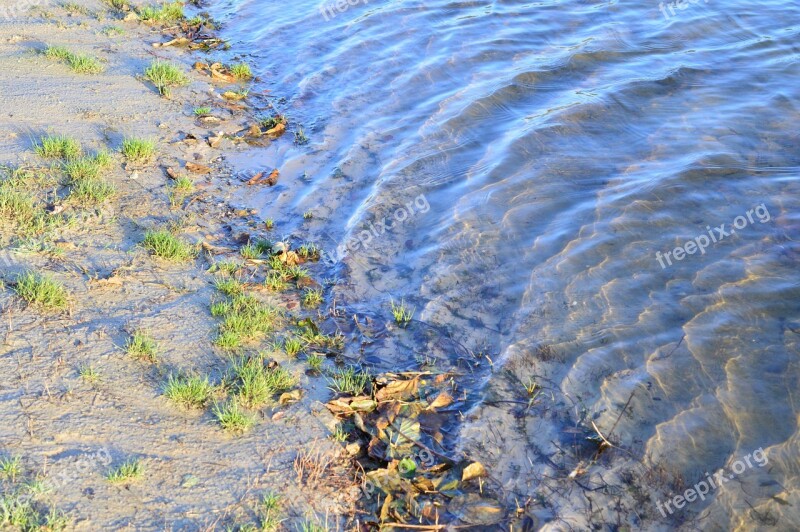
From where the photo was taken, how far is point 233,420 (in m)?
4.10

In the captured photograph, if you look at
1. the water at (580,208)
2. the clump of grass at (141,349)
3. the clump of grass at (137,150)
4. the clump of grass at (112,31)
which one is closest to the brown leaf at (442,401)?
the water at (580,208)

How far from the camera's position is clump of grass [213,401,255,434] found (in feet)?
13.4

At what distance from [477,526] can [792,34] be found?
355 inches

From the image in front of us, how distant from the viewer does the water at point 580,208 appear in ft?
14.3

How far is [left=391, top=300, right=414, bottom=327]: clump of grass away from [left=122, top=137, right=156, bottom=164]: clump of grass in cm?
329

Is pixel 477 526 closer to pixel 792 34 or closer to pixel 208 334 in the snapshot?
pixel 208 334

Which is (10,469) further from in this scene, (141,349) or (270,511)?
(270,511)

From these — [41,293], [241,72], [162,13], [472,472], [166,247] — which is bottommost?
[472,472]

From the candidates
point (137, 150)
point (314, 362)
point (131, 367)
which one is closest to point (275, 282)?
point (314, 362)

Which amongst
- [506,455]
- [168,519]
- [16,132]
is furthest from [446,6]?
[168,519]

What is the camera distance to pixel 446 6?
11305 millimetres

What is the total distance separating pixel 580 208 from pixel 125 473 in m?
4.43

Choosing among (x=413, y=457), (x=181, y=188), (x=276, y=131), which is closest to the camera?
(x=413, y=457)

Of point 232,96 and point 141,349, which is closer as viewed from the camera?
point 141,349
